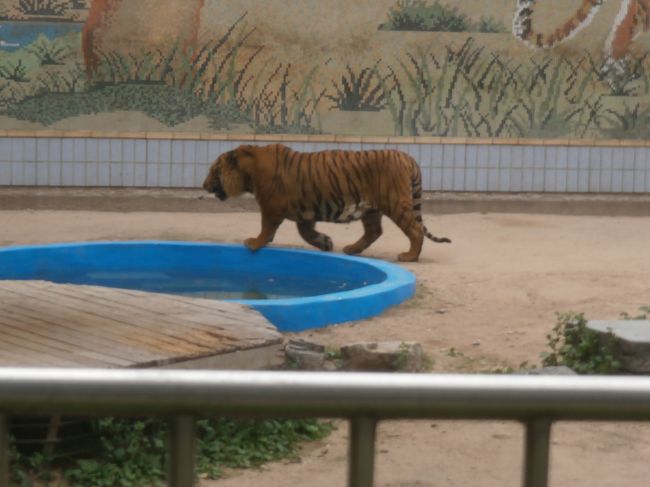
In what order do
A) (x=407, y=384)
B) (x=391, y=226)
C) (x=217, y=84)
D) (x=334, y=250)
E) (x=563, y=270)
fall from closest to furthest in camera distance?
(x=407, y=384)
(x=563, y=270)
(x=334, y=250)
(x=391, y=226)
(x=217, y=84)

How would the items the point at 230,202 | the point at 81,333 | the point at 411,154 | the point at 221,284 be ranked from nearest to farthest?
the point at 81,333 → the point at 221,284 → the point at 230,202 → the point at 411,154

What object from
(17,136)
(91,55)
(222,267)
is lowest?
(222,267)

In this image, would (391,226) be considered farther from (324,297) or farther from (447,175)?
(324,297)

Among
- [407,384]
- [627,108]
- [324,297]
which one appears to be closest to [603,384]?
[407,384]

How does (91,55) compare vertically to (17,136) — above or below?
above

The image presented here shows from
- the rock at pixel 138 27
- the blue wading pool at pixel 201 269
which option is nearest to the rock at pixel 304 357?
the blue wading pool at pixel 201 269

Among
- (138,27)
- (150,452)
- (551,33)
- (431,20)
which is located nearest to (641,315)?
(150,452)

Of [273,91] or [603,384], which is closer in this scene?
[603,384]

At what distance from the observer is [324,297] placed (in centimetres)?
632

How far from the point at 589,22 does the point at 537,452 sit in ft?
37.6

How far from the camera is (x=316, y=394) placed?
4.17 feet

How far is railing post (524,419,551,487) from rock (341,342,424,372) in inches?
145

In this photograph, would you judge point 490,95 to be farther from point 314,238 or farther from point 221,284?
point 221,284

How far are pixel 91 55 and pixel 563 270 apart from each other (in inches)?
214
